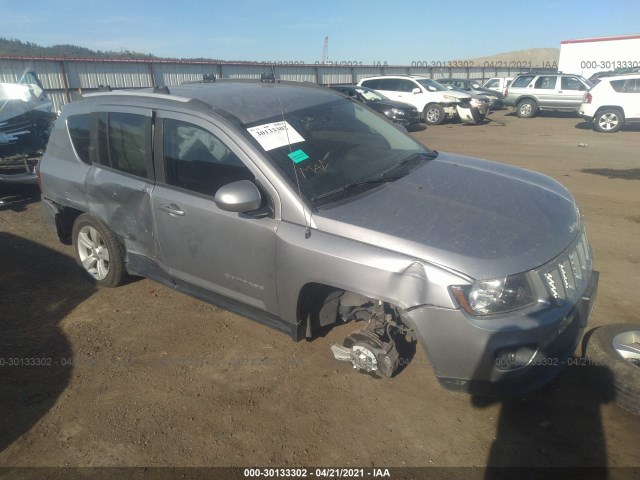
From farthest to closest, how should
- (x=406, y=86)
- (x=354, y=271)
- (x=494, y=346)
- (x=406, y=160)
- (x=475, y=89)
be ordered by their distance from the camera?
(x=475, y=89)
(x=406, y=86)
(x=406, y=160)
(x=354, y=271)
(x=494, y=346)

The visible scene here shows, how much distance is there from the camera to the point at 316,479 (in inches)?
96.7

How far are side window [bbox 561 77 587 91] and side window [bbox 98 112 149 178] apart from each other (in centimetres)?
1882

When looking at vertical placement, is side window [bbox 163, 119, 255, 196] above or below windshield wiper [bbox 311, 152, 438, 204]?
above

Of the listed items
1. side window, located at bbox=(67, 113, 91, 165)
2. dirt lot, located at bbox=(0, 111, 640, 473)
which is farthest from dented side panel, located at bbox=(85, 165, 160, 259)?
dirt lot, located at bbox=(0, 111, 640, 473)

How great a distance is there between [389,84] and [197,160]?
16.2 metres

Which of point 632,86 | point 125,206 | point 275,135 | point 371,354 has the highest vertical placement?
point 632,86

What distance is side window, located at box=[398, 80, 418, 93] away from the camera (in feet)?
58.2

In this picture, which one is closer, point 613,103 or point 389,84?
point 613,103

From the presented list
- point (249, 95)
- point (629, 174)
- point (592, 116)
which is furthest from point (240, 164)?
point (592, 116)

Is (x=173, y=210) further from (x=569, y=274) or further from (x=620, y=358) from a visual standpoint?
(x=620, y=358)

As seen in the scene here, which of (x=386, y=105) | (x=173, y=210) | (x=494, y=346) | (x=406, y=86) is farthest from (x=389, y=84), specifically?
(x=494, y=346)

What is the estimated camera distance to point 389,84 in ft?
59.9

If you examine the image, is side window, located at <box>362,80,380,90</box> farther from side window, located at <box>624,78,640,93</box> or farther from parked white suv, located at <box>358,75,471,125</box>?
side window, located at <box>624,78,640,93</box>

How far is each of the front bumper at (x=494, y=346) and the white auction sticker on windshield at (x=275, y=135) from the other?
4.67 feet
